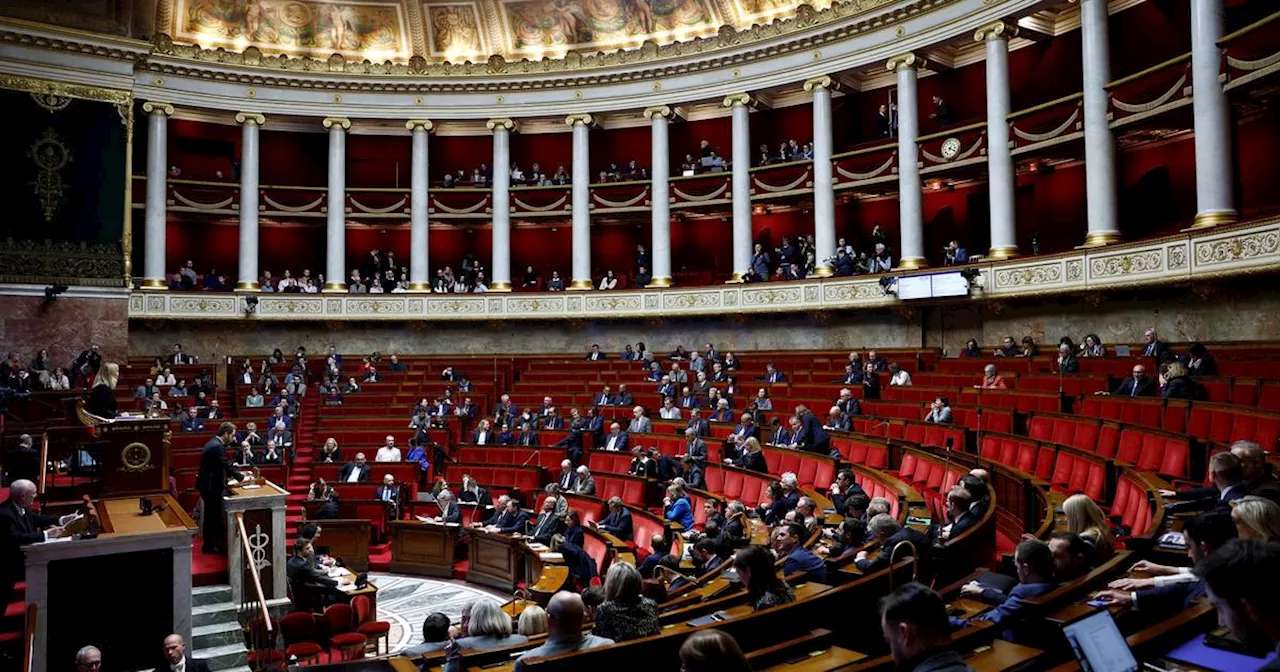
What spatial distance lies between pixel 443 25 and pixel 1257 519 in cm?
2615

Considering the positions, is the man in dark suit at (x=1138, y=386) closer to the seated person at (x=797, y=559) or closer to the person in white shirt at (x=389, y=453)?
the seated person at (x=797, y=559)

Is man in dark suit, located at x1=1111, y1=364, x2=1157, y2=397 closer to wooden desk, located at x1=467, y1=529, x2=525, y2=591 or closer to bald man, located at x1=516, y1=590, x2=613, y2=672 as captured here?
wooden desk, located at x1=467, y1=529, x2=525, y2=591

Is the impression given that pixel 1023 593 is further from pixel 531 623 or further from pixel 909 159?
pixel 909 159

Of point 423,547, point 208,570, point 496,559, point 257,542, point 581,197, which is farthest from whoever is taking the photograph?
point 581,197

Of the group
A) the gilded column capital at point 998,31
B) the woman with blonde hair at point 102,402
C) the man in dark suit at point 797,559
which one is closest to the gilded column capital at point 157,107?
the woman with blonde hair at point 102,402

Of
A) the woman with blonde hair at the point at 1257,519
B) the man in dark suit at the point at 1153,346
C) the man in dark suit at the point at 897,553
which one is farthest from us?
the man in dark suit at the point at 1153,346

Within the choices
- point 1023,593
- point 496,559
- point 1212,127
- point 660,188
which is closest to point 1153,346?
point 1212,127

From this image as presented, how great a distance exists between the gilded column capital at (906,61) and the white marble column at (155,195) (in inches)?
747

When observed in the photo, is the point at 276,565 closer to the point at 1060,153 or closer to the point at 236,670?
the point at 236,670

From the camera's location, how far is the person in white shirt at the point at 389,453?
1588cm

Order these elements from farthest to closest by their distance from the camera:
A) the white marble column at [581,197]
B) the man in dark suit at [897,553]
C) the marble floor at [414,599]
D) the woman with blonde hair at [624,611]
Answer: the white marble column at [581,197]
the marble floor at [414,599]
the man in dark suit at [897,553]
the woman with blonde hair at [624,611]

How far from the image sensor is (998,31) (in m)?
18.6

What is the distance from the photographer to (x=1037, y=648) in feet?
12.9

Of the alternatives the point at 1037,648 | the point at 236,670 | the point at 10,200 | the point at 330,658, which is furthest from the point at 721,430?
the point at 10,200
